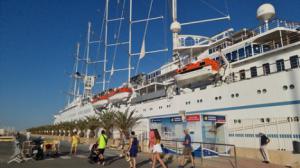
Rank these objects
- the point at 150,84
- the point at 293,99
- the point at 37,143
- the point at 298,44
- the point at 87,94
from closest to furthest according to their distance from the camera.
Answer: the point at 37,143, the point at 293,99, the point at 298,44, the point at 150,84, the point at 87,94

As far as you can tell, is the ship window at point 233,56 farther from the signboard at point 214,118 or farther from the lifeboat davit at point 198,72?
the signboard at point 214,118

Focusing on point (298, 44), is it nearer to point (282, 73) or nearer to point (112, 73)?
point (282, 73)

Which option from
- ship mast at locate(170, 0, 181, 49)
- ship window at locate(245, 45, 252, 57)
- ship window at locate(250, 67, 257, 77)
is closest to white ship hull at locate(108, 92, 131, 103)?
ship mast at locate(170, 0, 181, 49)

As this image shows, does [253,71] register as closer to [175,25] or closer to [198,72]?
[198,72]

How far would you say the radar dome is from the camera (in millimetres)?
21438

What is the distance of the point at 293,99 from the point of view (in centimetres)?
1641

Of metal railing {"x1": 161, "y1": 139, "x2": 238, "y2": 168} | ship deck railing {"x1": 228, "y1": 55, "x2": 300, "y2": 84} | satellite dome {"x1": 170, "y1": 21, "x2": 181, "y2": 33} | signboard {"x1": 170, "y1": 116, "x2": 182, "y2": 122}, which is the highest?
satellite dome {"x1": 170, "y1": 21, "x2": 181, "y2": 33}

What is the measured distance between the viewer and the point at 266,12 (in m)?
21.4

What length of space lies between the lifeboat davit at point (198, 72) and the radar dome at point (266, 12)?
16.4ft

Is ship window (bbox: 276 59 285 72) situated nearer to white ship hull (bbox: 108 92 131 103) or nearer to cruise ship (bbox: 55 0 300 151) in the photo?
cruise ship (bbox: 55 0 300 151)

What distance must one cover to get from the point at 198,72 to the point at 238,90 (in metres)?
4.35

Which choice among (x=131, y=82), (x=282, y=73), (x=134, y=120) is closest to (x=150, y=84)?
(x=134, y=120)

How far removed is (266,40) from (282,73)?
461 cm

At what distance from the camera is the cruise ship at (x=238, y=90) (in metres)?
16.1
